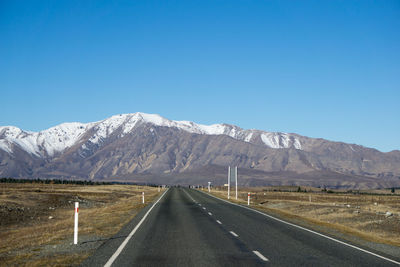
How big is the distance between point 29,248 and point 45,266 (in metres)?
4.22

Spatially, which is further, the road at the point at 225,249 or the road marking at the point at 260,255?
the road marking at the point at 260,255

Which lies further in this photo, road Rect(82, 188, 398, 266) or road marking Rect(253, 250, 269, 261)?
road marking Rect(253, 250, 269, 261)

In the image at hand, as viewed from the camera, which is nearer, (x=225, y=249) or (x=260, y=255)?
(x=260, y=255)

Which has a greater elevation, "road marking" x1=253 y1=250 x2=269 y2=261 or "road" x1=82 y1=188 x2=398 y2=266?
"road marking" x1=253 y1=250 x2=269 y2=261

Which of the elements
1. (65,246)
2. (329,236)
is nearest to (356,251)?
(329,236)

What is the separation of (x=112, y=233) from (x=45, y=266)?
7.83 meters

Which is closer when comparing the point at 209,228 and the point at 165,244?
the point at 165,244

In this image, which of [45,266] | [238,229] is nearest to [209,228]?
[238,229]

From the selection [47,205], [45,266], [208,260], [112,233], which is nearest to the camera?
[45,266]

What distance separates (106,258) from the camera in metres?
13.3

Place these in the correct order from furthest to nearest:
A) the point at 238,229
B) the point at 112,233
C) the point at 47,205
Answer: the point at 47,205
the point at 238,229
the point at 112,233

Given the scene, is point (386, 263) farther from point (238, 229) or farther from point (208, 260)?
point (238, 229)

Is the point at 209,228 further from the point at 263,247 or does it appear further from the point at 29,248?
the point at 29,248

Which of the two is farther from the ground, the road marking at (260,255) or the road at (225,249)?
the road marking at (260,255)
